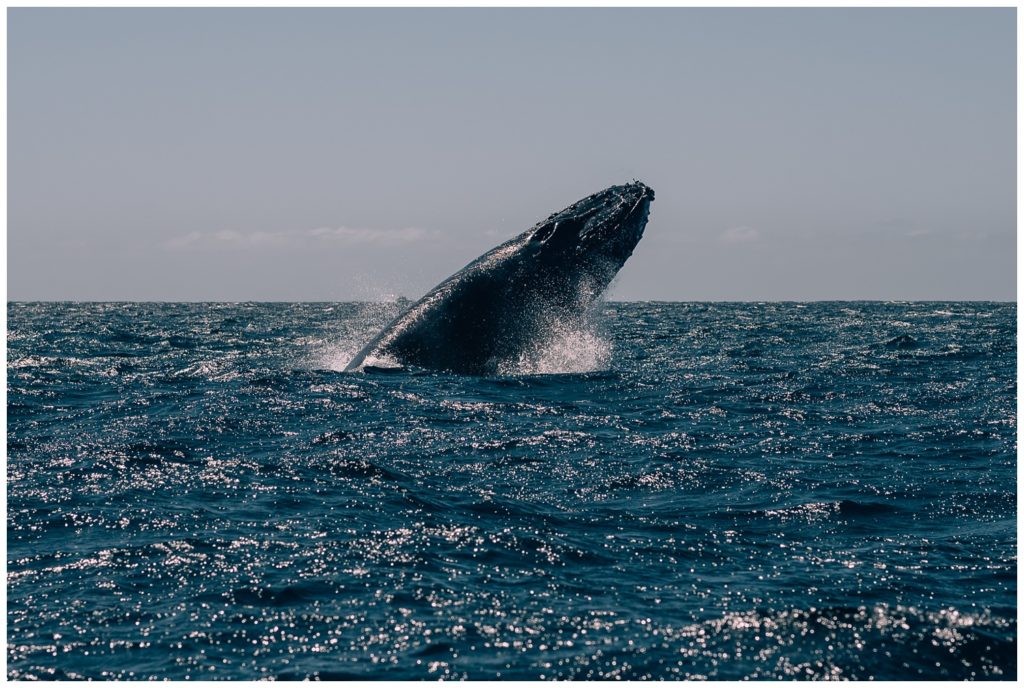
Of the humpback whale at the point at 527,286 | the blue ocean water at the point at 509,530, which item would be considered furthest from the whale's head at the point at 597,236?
the blue ocean water at the point at 509,530

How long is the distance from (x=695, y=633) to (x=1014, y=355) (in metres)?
23.7

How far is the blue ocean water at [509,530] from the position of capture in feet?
25.1

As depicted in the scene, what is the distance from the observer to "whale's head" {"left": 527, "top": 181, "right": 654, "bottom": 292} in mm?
18938

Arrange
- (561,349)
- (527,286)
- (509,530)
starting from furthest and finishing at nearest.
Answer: (561,349)
(527,286)
(509,530)

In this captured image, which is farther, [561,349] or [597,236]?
[561,349]

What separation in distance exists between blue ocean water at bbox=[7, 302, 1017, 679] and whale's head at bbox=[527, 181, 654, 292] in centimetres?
153

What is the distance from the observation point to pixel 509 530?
1041cm

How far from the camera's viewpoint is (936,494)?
471 inches

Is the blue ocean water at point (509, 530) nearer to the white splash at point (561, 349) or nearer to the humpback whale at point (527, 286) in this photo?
the white splash at point (561, 349)

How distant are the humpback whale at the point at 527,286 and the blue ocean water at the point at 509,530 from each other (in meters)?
0.63

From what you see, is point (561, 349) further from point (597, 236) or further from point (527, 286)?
point (597, 236)

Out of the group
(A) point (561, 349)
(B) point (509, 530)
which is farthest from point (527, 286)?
(B) point (509, 530)

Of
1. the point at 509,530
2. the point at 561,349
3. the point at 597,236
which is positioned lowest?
the point at 509,530

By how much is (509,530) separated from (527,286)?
8.90m
